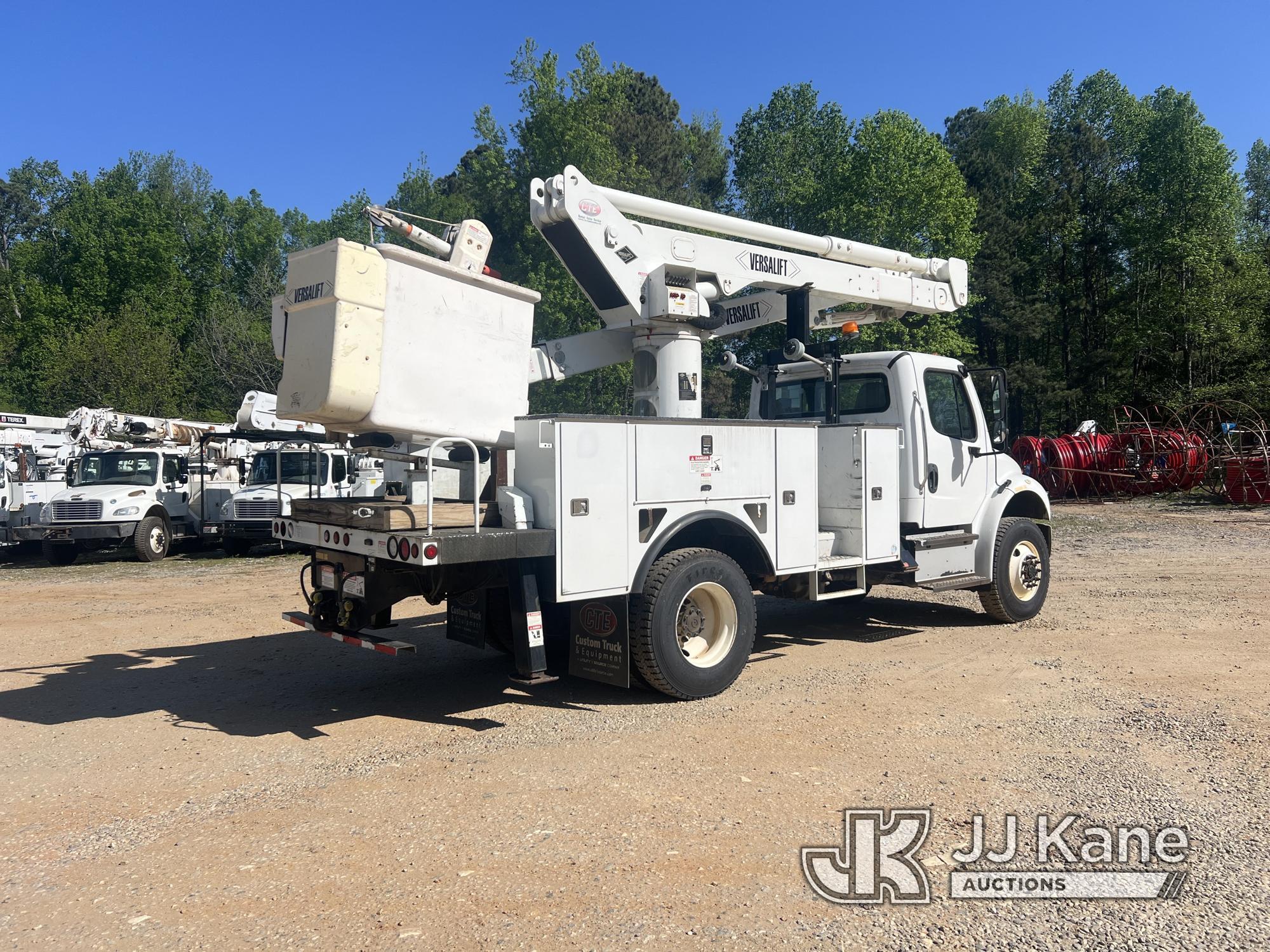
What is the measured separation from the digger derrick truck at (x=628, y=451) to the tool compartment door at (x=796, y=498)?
0.7 inches

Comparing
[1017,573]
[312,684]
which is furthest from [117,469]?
[1017,573]

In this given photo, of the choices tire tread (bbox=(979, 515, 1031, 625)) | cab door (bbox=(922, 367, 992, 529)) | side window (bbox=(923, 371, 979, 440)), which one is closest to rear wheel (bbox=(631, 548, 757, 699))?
cab door (bbox=(922, 367, 992, 529))

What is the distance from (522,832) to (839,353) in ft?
18.9

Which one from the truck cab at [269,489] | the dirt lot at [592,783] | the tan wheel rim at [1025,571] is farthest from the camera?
the truck cab at [269,489]

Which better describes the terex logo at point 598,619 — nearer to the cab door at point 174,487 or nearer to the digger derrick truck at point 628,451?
the digger derrick truck at point 628,451

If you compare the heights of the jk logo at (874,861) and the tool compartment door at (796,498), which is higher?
the tool compartment door at (796,498)

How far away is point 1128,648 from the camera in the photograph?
8.24m

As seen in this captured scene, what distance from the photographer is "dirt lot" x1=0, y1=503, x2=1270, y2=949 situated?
3.57 m

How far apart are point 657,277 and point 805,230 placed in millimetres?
35531

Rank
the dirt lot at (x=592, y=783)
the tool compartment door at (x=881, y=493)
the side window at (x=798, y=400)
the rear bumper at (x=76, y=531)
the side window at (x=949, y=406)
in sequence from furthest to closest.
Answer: the rear bumper at (x=76, y=531) < the side window at (x=798, y=400) < the side window at (x=949, y=406) < the tool compartment door at (x=881, y=493) < the dirt lot at (x=592, y=783)

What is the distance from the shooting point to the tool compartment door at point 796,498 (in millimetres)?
7113

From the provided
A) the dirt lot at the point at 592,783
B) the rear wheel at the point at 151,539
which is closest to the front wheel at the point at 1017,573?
the dirt lot at the point at 592,783

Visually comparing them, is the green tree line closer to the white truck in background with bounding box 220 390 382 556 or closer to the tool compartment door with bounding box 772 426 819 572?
the white truck in background with bounding box 220 390 382 556

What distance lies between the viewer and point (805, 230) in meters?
41.1
